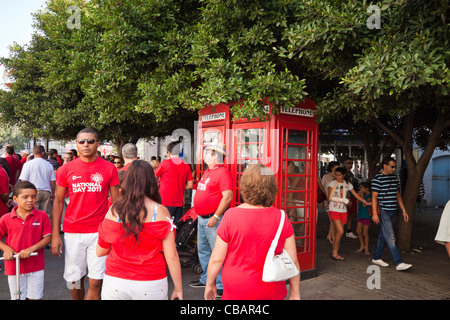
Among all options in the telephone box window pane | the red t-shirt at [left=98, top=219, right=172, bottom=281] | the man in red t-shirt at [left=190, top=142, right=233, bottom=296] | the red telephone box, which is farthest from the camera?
the telephone box window pane

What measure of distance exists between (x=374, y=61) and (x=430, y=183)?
50.5 ft

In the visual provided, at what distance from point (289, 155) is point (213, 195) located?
4.96 feet

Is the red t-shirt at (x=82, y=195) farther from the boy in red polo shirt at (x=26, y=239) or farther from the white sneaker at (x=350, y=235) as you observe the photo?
the white sneaker at (x=350, y=235)

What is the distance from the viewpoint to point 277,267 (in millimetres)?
2418

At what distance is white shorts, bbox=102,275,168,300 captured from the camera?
2508 mm

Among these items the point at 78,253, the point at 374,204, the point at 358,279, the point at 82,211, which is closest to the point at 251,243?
the point at 82,211

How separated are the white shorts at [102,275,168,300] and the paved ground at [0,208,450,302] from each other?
256 centimetres

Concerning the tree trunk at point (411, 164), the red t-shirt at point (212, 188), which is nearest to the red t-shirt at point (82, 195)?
the red t-shirt at point (212, 188)

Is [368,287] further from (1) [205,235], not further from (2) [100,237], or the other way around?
(2) [100,237]

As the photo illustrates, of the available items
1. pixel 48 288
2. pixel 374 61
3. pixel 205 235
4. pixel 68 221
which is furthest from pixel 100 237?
pixel 374 61

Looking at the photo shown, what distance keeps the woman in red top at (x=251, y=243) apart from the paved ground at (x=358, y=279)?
104 inches

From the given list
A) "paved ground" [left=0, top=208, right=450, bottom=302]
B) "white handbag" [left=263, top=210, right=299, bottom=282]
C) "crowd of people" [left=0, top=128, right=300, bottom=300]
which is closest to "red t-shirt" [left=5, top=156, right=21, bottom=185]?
"paved ground" [left=0, top=208, right=450, bottom=302]

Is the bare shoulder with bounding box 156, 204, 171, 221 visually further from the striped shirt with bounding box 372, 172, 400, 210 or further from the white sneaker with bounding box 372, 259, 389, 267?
the white sneaker with bounding box 372, 259, 389, 267

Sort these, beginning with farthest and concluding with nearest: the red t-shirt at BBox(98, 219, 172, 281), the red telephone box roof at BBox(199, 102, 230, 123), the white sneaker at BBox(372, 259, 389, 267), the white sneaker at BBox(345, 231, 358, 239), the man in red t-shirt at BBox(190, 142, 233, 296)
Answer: the white sneaker at BBox(345, 231, 358, 239)
the white sneaker at BBox(372, 259, 389, 267)
the red telephone box roof at BBox(199, 102, 230, 123)
the man in red t-shirt at BBox(190, 142, 233, 296)
the red t-shirt at BBox(98, 219, 172, 281)
